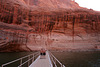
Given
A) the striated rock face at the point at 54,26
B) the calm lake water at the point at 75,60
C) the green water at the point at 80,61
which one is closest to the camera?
the green water at the point at 80,61

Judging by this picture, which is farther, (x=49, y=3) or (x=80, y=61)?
(x=49, y=3)

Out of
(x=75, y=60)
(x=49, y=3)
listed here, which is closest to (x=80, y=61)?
(x=75, y=60)

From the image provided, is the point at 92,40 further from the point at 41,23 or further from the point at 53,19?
the point at 41,23

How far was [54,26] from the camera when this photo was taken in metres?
34.3

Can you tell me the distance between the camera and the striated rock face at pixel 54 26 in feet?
99.0

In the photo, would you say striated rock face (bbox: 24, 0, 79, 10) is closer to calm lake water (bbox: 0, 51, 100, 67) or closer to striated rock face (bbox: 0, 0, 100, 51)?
striated rock face (bbox: 0, 0, 100, 51)

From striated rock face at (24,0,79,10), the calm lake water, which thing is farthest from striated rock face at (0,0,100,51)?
striated rock face at (24,0,79,10)

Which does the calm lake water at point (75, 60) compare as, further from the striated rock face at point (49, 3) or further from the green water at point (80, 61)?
the striated rock face at point (49, 3)

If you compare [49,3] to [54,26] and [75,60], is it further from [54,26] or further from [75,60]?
[75,60]

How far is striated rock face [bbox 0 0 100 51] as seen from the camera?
30.2 metres

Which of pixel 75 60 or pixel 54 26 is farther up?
pixel 54 26

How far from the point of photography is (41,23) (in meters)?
34.0

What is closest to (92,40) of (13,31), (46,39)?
(46,39)

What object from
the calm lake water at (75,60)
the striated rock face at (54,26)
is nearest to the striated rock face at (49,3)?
the striated rock face at (54,26)
